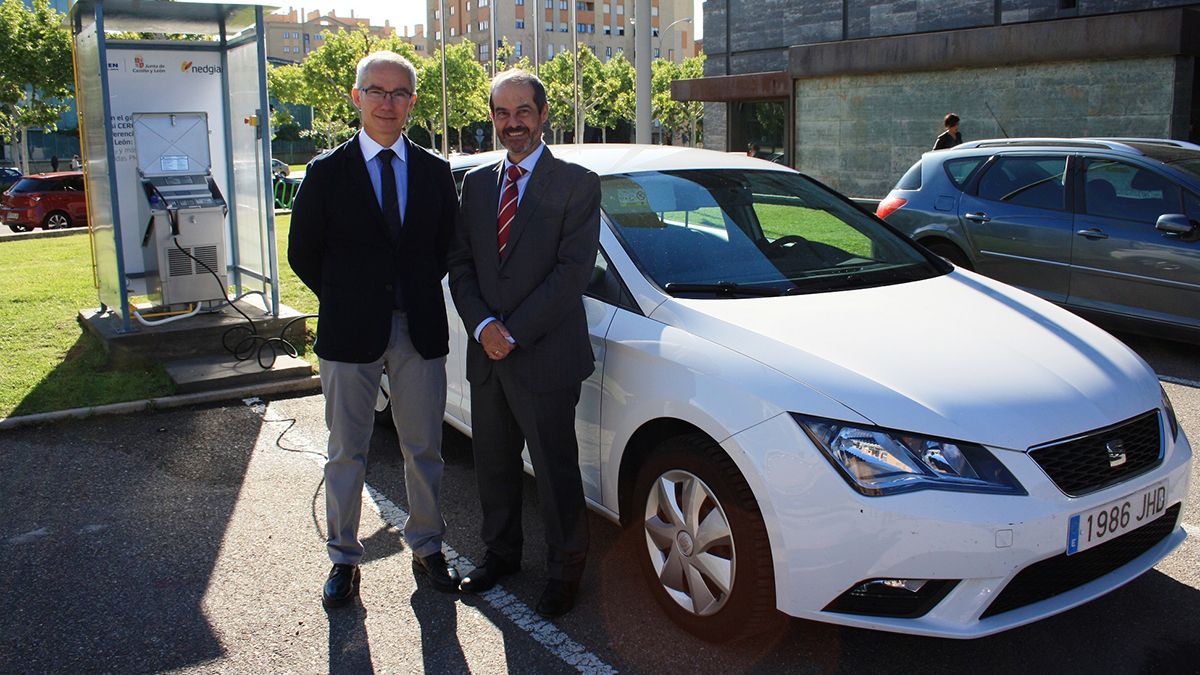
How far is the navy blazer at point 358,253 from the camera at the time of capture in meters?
3.46

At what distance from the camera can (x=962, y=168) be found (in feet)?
27.7

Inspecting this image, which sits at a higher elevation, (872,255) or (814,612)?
(872,255)

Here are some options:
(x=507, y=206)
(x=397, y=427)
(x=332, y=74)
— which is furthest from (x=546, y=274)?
(x=332, y=74)

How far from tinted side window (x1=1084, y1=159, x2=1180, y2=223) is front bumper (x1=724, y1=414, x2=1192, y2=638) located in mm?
4933

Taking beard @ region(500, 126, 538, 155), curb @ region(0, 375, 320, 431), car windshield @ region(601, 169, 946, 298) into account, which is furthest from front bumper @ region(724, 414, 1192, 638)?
curb @ region(0, 375, 320, 431)

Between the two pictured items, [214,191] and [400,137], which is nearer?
[400,137]

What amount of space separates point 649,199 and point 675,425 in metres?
1.17

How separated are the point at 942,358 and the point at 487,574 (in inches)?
72.0

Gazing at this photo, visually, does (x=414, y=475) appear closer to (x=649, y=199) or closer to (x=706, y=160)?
(x=649, y=199)

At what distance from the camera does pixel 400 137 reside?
3.62 metres

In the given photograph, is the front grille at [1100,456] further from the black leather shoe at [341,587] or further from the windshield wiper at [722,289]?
the black leather shoe at [341,587]

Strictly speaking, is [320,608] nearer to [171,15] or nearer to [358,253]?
[358,253]

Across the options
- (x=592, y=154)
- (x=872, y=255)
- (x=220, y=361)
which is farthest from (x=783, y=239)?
(x=220, y=361)

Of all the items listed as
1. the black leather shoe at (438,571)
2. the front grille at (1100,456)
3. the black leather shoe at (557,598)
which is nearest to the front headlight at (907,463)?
the front grille at (1100,456)
